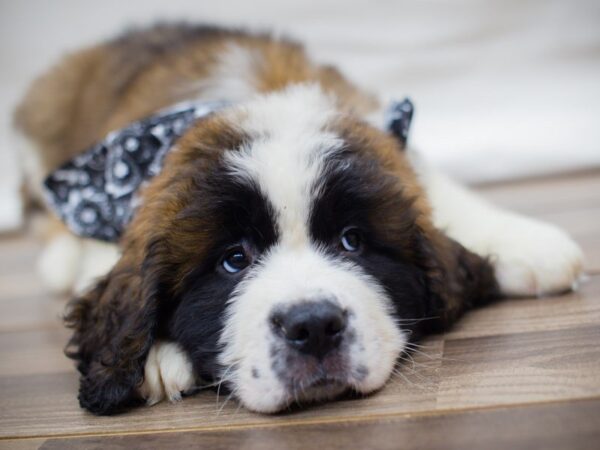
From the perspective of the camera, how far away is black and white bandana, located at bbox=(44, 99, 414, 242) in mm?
2551

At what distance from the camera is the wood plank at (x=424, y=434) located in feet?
4.84

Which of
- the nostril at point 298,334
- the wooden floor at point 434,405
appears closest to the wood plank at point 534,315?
the wooden floor at point 434,405

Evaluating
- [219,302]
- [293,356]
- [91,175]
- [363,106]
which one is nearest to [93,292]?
[219,302]

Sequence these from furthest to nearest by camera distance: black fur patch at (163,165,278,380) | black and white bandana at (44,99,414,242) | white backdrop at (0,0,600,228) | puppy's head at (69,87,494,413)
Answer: white backdrop at (0,0,600,228) < black and white bandana at (44,99,414,242) < black fur patch at (163,165,278,380) < puppy's head at (69,87,494,413)

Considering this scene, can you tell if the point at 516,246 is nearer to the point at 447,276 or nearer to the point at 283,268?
the point at 447,276

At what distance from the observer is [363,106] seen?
281cm

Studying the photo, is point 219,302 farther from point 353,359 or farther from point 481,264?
point 481,264

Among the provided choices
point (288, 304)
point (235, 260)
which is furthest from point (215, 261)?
point (288, 304)

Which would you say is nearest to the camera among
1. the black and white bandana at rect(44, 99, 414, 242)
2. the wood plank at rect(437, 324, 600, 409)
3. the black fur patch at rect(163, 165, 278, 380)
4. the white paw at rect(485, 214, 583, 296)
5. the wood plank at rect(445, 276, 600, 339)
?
the wood plank at rect(437, 324, 600, 409)

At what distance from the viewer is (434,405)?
5.56ft

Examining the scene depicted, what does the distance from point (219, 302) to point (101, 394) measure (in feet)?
1.17

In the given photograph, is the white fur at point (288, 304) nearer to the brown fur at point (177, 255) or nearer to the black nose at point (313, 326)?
the black nose at point (313, 326)

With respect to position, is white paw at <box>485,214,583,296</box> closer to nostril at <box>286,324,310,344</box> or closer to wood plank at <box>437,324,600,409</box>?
wood plank at <box>437,324,600,409</box>

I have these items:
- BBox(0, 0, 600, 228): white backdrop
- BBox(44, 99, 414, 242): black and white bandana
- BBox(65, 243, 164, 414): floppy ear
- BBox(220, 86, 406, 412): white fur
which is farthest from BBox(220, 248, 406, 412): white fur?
BBox(0, 0, 600, 228): white backdrop
